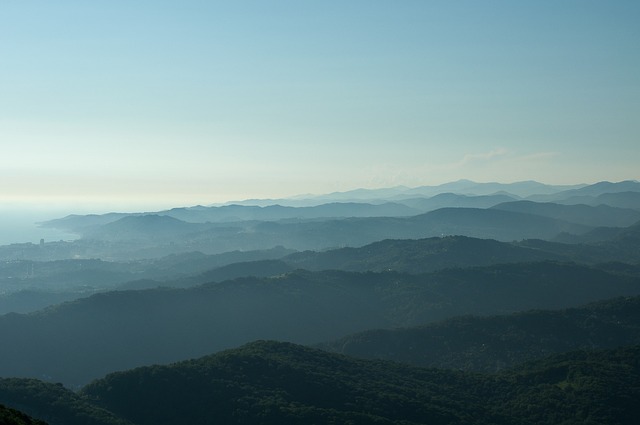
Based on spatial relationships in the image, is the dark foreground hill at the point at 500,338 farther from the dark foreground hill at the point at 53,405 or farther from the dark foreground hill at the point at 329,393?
the dark foreground hill at the point at 53,405

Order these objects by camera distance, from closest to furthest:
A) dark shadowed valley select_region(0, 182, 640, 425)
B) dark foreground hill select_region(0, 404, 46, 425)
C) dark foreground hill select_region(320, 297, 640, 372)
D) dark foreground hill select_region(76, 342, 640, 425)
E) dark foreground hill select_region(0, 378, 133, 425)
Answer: dark foreground hill select_region(0, 404, 46, 425)
dark foreground hill select_region(0, 378, 133, 425)
dark foreground hill select_region(76, 342, 640, 425)
dark shadowed valley select_region(0, 182, 640, 425)
dark foreground hill select_region(320, 297, 640, 372)

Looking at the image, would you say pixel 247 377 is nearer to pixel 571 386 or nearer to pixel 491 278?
pixel 571 386

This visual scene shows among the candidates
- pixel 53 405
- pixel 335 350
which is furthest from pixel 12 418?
pixel 335 350

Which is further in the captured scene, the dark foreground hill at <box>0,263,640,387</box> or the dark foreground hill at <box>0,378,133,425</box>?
the dark foreground hill at <box>0,263,640,387</box>

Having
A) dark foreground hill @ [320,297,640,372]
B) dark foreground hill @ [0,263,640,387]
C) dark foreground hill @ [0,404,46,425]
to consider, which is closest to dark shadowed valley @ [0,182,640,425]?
dark foreground hill @ [0,404,46,425]

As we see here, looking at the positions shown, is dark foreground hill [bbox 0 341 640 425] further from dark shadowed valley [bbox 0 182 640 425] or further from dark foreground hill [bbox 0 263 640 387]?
dark foreground hill [bbox 0 263 640 387]

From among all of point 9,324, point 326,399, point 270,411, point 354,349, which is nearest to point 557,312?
point 354,349
